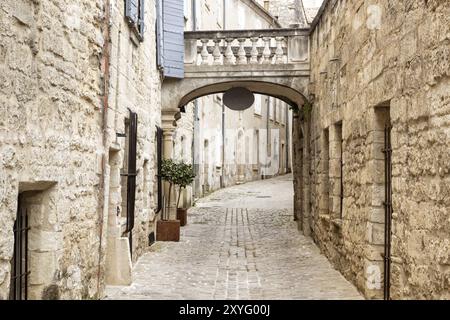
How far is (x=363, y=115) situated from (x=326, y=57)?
3.03m

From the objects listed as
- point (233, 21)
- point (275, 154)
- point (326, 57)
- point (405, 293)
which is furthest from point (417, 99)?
point (275, 154)

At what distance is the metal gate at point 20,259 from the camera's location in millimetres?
4181

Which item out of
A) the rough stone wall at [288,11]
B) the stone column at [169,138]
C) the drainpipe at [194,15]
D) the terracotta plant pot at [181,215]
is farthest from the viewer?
the rough stone wall at [288,11]

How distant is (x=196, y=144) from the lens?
19.1 metres

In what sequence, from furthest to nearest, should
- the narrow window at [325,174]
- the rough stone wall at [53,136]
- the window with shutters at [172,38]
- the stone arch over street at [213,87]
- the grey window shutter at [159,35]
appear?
the stone arch over street at [213,87] → the window with shutters at [172,38] → the grey window shutter at [159,35] → the narrow window at [325,174] → the rough stone wall at [53,136]

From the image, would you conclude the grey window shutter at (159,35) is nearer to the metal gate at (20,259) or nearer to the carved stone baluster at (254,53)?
the carved stone baluster at (254,53)

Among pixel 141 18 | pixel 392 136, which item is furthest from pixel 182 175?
pixel 392 136

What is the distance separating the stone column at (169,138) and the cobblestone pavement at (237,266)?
62cm

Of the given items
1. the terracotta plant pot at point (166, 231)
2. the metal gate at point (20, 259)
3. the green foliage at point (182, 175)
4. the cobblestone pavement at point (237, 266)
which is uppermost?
the green foliage at point (182, 175)

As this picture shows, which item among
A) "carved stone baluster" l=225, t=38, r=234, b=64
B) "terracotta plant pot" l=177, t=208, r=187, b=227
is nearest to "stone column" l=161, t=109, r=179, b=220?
"terracotta plant pot" l=177, t=208, r=187, b=227

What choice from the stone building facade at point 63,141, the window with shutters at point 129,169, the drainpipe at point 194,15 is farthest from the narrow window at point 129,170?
the drainpipe at point 194,15

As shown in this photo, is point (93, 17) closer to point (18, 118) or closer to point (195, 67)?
point (18, 118)

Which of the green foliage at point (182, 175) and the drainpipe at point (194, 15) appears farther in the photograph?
the drainpipe at point (194, 15)

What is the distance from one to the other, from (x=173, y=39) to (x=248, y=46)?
5.05 ft
